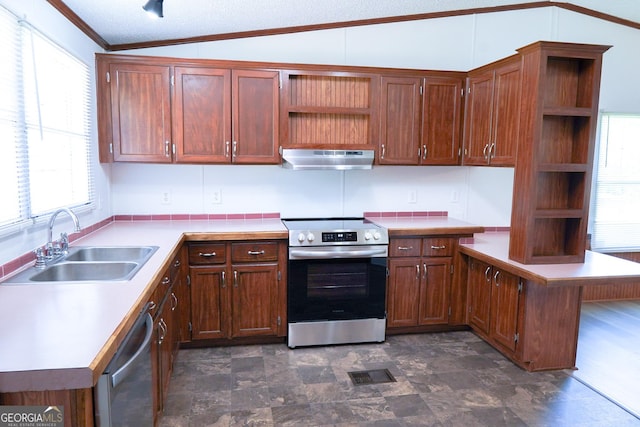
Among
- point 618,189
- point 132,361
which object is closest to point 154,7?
point 132,361

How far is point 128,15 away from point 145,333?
2.14 m

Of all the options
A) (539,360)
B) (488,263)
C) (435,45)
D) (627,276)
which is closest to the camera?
(627,276)

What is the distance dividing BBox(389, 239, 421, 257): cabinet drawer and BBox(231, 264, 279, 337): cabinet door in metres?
0.96

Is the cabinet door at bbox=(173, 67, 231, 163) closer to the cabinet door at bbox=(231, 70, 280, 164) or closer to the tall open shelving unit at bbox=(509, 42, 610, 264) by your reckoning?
the cabinet door at bbox=(231, 70, 280, 164)

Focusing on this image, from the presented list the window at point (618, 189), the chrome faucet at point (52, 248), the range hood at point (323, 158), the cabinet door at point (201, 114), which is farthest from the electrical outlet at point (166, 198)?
the window at point (618, 189)

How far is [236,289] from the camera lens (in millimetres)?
3289

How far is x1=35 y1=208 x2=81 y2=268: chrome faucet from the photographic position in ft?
7.03

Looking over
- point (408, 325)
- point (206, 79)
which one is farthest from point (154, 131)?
point (408, 325)

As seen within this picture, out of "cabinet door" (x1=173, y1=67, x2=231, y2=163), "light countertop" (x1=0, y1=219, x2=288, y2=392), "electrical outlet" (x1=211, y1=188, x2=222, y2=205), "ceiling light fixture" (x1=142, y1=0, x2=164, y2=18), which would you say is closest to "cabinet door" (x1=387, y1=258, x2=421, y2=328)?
"electrical outlet" (x1=211, y1=188, x2=222, y2=205)

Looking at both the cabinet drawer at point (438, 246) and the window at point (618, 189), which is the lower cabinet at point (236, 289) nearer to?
the cabinet drawer at point (438, 246)

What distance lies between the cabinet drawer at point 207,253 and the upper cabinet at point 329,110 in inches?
37.6

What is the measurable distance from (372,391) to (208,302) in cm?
137

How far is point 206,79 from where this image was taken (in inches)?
131

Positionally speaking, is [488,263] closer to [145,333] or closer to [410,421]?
[410,421]
